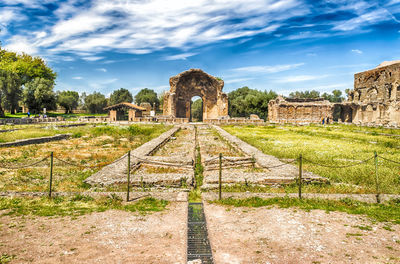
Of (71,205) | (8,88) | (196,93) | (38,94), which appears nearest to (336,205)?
(71,205)

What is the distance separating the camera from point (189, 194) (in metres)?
6.67

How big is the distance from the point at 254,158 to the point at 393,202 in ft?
16.6

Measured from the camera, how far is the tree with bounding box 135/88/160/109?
97750mm

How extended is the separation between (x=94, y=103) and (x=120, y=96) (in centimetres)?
1670

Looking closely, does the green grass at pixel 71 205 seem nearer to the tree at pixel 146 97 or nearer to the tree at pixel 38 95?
the tree at pixel 38 95

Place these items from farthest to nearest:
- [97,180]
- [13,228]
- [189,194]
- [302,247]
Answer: [97,180], [189,194], [13,228], [302,247]

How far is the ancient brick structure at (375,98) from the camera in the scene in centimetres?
3644

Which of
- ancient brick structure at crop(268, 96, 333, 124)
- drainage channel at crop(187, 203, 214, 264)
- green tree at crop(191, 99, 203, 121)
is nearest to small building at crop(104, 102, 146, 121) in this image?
ancient brick structure at crop(268, 96, 333, 124)

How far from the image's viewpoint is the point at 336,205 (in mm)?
5711

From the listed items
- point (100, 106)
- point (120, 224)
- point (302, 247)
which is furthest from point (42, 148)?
point (100, 106)

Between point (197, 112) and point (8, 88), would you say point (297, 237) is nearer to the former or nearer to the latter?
point (8, 88)

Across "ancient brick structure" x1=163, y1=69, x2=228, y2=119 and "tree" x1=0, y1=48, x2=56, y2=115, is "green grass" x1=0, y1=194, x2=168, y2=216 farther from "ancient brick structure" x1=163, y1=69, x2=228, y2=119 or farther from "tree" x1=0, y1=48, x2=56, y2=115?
"tree" x1=0, y1=48, x2=56, y2=115

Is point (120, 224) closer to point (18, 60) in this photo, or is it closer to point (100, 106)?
point (18, 60)

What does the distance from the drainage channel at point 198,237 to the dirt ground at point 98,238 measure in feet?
0.39
